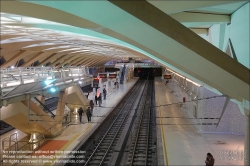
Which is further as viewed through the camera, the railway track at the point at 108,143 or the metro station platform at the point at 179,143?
the railway track at the point at 108,143

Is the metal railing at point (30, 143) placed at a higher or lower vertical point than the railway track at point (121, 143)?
higher

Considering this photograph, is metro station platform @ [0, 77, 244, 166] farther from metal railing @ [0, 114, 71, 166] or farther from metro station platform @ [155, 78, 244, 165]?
metal railing @ [0, 114, 71, 166]

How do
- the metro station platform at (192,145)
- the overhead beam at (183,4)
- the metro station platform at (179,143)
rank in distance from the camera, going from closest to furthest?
the overhead beam at (183,4)
the metro station platform at (192,145)
the metro station platform at (179,143)

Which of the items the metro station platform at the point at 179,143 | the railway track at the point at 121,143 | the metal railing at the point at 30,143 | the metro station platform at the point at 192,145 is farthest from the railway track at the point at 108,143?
the metro station platform at the point at 192,145

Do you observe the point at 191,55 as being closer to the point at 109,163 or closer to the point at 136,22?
the point at 136,22

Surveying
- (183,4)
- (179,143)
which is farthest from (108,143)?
(183,4)

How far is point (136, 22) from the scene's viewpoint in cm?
305

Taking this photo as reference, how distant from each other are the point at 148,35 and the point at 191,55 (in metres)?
0.62

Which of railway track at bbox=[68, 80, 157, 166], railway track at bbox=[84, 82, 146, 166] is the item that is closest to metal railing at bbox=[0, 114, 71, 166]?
railway track at bbox=[68, 80, 157, 166]

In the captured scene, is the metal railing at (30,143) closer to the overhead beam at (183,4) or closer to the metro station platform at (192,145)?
the metro station platform at (192,145)

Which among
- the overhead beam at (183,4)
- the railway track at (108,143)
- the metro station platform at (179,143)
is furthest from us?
the railway track at (108,143)

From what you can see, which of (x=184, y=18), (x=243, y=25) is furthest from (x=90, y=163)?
(x=243, y=25)

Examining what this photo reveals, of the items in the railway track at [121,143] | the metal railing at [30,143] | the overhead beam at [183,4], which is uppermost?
the overhead beam at [183,4]

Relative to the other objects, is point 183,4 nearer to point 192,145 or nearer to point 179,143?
point 192,145
